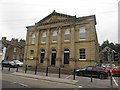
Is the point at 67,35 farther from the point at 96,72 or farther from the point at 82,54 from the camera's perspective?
the point at 96,72

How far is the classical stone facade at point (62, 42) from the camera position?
2478 cm

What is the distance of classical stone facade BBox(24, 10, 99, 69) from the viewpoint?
2478 cm

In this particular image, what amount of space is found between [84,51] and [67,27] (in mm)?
5959

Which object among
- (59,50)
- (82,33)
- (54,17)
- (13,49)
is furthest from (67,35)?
(13,49)

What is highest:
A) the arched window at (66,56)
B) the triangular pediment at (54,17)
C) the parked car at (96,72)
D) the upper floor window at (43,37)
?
the triangular pediment at (54,17)

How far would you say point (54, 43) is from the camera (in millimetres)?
28500

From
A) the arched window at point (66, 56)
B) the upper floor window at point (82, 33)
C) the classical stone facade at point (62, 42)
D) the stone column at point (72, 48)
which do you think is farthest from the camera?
the arched window at point (66, 56)

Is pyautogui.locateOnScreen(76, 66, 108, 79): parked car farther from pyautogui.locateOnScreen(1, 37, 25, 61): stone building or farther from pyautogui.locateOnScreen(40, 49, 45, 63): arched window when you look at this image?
pyautogui.locateOnScreen(1, 37, 25, 61): stone building

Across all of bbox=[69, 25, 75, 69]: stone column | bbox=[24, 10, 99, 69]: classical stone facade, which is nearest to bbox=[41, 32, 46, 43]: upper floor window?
bbox=[24, 10, 99, 69]: classical stone facade

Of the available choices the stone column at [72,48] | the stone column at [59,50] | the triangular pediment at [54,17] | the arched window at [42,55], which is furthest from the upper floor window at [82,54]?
the arched window at [42,55]

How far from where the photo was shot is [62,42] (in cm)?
2752

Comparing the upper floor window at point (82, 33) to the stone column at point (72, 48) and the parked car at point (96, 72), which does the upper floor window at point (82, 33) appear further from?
the parked car at point (96, 72)

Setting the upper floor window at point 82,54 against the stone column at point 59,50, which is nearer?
the upper floor window at point 82,54

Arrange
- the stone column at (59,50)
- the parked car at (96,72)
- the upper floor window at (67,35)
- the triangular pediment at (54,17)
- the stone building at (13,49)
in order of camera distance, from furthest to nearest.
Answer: the stone building at (13,49)
the triangular pediment at (54,17)
the upper floor window at (67,35)
the stone column at (59,50)
the parked car at (96,72)
